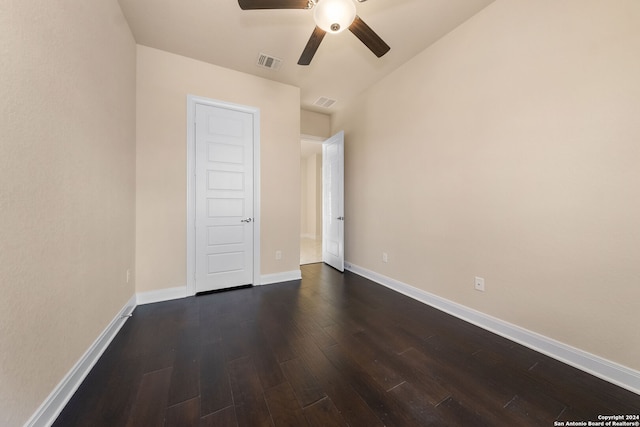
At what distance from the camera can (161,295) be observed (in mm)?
2613

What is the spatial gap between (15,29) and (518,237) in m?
3.28

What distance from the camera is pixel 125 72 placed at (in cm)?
221

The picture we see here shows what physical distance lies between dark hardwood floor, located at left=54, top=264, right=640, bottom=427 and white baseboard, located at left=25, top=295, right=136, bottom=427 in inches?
1.5

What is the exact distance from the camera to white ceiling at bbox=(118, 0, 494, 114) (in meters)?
2.04

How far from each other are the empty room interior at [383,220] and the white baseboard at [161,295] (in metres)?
0.02

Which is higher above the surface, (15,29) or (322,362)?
(15,29)

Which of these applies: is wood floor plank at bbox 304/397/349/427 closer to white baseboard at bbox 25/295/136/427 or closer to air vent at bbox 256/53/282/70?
white baseboard at bbox 25/295/136/427

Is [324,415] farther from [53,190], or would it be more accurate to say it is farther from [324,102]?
[324,102]

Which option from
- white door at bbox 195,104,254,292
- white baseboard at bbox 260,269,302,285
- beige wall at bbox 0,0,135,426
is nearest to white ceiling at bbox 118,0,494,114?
beige wall at bbox 0,0,135,426

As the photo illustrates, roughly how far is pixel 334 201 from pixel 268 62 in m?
2.24

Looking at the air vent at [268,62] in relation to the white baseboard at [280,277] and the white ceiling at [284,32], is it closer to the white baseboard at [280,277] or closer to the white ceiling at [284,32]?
the white ceiling at [284,32]

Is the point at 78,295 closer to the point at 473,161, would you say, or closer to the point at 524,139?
the point at 473,161

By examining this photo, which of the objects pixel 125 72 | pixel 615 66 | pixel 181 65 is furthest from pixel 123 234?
pixel 615 66

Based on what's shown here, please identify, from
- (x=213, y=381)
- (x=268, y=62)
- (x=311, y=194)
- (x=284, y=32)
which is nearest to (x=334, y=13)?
(x=284, y=32)
